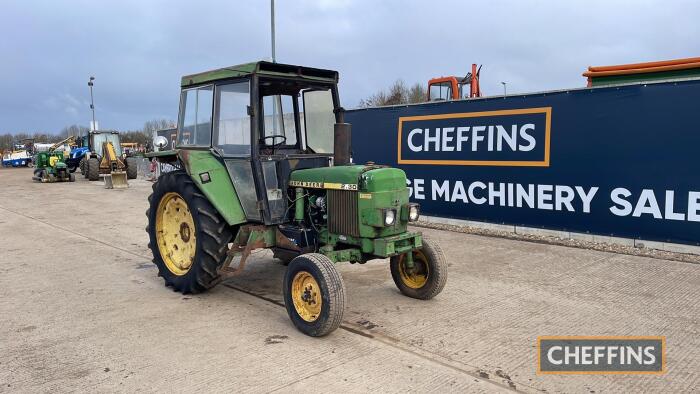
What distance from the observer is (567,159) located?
762 centimetres

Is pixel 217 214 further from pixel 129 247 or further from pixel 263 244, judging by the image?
pixel 129 247

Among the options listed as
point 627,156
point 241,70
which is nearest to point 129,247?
point 241,70

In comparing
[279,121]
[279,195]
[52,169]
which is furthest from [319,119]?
[52,169]

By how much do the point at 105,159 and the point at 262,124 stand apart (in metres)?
19.9

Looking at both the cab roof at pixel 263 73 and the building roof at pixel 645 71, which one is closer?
the cab roof at pixel 263 73

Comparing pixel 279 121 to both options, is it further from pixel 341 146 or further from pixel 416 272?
pixel 416 272

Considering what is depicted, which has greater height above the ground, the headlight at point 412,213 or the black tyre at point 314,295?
the headlight at point 412,213

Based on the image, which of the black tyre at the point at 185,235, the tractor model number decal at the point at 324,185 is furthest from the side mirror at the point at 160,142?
the tractor model number decal at the point at 324,185

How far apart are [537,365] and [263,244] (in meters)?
2.75

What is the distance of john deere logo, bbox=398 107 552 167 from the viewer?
313 inches

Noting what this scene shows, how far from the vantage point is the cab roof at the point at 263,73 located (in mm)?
4845

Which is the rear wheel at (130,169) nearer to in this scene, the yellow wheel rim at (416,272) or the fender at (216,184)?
the fender at (216,184)

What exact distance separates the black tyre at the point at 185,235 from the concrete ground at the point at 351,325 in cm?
24

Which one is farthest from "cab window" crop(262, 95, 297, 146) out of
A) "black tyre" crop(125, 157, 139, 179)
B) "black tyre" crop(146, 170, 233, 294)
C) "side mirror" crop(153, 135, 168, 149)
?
"black tyre" crop(125, 157, 139, 179)
